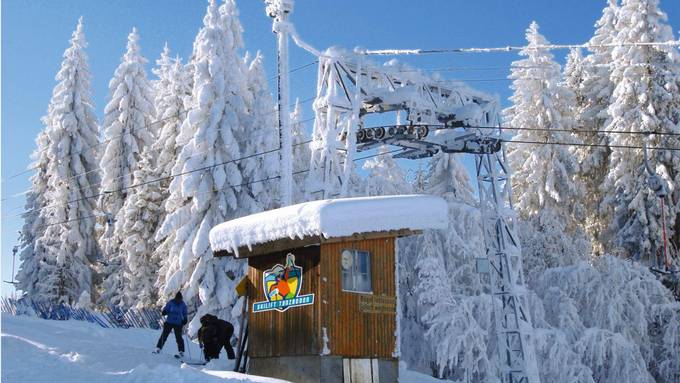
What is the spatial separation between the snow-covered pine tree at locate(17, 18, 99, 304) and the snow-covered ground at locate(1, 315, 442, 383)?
16.4m

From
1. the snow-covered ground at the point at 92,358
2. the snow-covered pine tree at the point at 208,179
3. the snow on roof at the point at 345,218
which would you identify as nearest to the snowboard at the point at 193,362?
the snow-covered ground at the point at 92,358

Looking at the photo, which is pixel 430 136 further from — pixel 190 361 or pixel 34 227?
pixel 34 227

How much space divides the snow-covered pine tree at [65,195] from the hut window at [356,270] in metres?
26.5

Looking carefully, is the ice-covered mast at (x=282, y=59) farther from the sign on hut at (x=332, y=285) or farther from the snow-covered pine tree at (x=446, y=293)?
the snow-covered pine tree at (x=446, y=293)

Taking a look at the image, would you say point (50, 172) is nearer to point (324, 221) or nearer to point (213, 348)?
point (213, 348)

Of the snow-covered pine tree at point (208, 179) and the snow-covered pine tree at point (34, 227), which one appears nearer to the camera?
the snow-covered pine tree at point (208, 179)

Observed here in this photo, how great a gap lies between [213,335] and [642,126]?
22347 millimetres

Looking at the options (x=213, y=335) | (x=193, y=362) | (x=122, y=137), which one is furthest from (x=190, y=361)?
(x=122, y=137)

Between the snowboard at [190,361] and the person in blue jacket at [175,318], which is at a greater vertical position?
the person in blue jacket at [175,318]

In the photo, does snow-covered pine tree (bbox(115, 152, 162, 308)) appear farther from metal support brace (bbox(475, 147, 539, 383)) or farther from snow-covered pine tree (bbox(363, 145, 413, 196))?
metal support brace (bbox(475, 147, 539, 383))

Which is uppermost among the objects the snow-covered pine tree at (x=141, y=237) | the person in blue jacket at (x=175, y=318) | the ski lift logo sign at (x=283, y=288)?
the snow-covered pine tree at (x=141, y=237)

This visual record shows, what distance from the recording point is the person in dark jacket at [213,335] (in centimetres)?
1792

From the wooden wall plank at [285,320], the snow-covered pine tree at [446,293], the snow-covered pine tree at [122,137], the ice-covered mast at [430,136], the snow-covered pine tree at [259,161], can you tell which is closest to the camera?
the wooden wall plank at [285,320]

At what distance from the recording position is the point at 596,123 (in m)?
37.4
